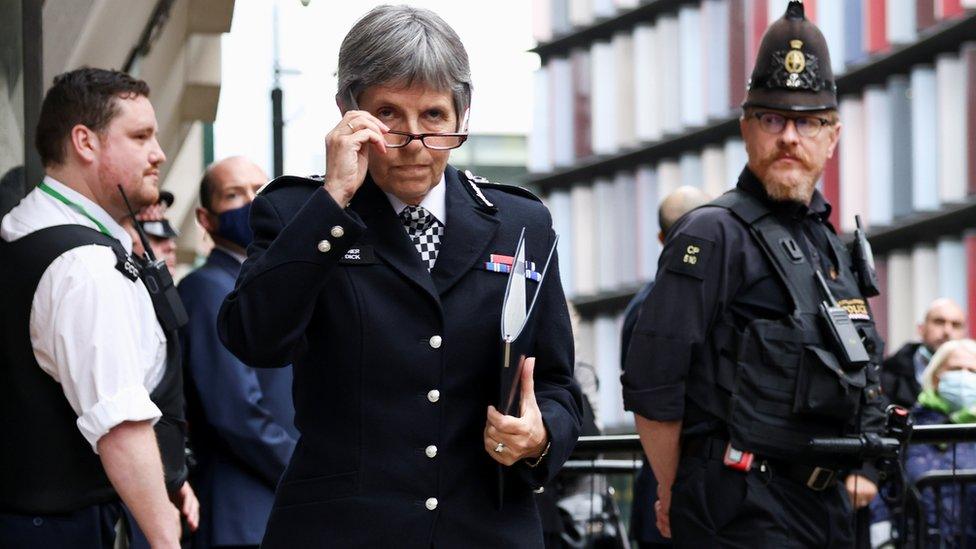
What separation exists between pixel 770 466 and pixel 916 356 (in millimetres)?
6993

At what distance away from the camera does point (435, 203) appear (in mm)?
3928

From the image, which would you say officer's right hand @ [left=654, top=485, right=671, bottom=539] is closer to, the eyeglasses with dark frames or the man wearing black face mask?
the man wearing black face mask

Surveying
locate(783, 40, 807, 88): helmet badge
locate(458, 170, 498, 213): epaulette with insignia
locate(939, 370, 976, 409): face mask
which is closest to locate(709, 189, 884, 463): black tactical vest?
locate(783, 40, 807, 88): helmet badge

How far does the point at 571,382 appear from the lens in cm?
401

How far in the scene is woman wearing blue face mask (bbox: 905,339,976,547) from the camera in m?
10.2

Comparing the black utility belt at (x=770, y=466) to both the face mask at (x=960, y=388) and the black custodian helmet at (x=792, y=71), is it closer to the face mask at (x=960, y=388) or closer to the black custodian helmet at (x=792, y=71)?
the black custodian helmet at (x=792, y=71)

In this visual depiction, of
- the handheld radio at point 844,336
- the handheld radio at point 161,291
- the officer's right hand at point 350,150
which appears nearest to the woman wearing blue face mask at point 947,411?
the handheld radio at point 844,336

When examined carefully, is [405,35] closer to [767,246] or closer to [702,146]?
[767,246]

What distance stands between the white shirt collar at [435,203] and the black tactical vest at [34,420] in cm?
139

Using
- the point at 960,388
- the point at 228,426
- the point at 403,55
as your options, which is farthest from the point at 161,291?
the point at 960,388

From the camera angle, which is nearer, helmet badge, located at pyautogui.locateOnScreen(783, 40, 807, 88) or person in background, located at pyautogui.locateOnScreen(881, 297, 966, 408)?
helmet badge, located at pyautogui.locateOnScreen(783, 40, 807, 88)

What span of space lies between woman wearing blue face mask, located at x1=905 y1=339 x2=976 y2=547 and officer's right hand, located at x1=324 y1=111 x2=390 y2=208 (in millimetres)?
6796

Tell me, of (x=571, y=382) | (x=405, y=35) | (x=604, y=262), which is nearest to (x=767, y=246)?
(x=571, y=382)

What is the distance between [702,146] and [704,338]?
884 inches
